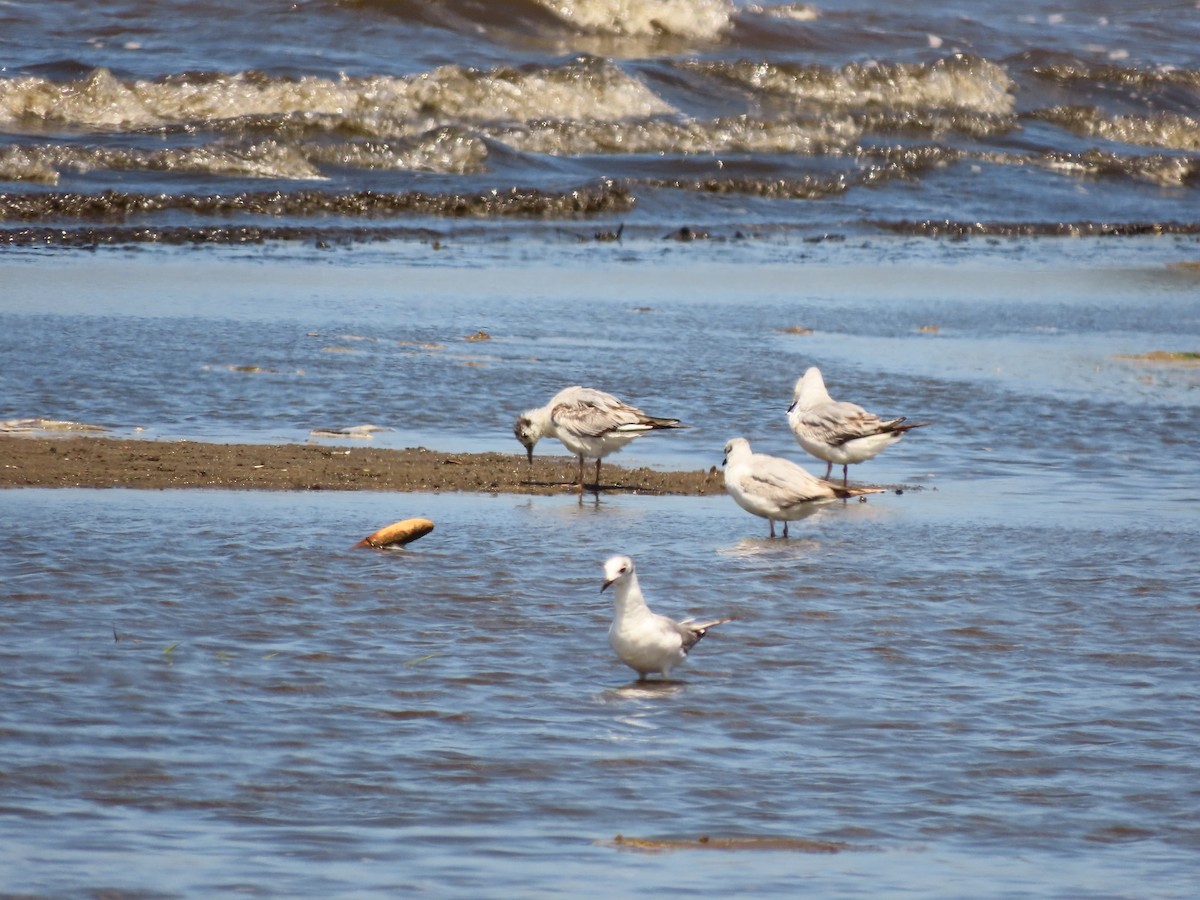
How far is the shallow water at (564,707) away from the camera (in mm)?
4543

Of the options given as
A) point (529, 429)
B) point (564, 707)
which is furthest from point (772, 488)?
point (564, 707)

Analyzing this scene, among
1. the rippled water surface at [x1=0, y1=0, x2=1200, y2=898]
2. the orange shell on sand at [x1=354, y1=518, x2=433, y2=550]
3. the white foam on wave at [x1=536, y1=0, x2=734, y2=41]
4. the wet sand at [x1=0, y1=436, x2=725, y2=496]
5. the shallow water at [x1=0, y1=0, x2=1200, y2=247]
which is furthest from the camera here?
the white foam on wave at [x1=536, y1=0, x2=734, y2=41]

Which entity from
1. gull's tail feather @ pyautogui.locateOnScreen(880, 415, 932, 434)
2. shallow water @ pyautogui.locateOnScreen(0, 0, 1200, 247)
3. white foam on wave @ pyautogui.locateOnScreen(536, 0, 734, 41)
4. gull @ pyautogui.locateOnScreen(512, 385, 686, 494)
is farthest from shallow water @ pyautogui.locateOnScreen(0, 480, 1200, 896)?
white foam on wave @ pyautogui.locateOnScreen(536, 0, 734, 41)

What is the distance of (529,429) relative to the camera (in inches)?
398

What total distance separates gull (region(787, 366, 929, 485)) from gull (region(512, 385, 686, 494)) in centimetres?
79

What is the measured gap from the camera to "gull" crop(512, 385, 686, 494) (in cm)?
975

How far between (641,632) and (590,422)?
3778mm

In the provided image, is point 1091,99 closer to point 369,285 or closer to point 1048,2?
point 1048,2

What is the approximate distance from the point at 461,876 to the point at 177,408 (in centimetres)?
701

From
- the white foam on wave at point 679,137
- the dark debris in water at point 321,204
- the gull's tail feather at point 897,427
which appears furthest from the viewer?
the white foam on wave at point 679,137

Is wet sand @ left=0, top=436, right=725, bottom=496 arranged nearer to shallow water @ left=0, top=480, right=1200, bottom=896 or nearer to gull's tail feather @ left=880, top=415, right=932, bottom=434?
shallow water @ left=0, top=480, right=1200, bottom=896

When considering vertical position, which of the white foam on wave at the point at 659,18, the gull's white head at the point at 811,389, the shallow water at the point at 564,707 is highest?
the white foam on wave at the point at 659,18

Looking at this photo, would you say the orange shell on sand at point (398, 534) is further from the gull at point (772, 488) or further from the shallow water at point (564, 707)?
the gull at point (772, 488)

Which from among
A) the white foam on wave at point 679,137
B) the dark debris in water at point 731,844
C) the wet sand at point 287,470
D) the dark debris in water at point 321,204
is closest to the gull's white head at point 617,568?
the dark debris in water at point 731,844
